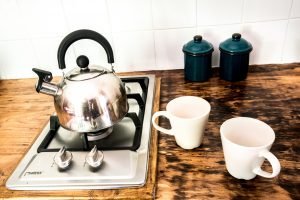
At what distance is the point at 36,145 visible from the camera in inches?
24.5

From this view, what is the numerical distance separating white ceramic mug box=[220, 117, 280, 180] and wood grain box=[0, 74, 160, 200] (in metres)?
0.16

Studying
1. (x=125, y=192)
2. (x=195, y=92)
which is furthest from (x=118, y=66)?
(x=125, y=192)

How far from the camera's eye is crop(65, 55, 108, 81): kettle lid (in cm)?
59

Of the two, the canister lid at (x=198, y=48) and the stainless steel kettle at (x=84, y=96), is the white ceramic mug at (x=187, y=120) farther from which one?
the canister lid at (x=198, y=48)

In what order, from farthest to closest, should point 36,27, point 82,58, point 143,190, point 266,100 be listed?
point 36,27 → point 266,100 → point 82,58 → point 143,190

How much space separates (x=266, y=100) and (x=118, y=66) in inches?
20.3

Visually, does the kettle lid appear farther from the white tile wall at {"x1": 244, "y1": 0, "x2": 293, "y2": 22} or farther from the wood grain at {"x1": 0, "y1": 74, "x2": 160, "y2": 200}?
the white tile wall at {"x1": 244, "y1": 0, "x2": 293, "y2": 22}

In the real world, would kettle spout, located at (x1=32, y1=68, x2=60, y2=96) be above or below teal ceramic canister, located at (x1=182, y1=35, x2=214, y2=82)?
above

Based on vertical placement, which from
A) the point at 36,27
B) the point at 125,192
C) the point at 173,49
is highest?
the point at 36,27

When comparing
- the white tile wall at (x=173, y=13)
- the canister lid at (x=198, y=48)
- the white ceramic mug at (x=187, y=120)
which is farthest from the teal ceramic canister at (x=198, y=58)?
the white ceramic mug at (x=187, y=120)

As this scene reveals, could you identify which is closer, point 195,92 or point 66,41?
point 66,41

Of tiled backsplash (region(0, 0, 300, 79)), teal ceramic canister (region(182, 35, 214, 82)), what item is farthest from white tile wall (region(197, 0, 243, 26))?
teal ceramic canister (region(182, 35, 214, 82))

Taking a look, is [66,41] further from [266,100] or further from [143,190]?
[266,100]

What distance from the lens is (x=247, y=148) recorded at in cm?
44
